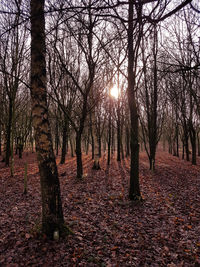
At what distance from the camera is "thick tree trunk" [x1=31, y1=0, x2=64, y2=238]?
129 inches

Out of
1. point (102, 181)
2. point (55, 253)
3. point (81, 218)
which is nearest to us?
point (55, 253)

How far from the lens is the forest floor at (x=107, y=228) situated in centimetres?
306

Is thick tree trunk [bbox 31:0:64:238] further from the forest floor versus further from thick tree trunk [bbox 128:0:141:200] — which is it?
thick tree trunk [bbox 128:0:141:200]

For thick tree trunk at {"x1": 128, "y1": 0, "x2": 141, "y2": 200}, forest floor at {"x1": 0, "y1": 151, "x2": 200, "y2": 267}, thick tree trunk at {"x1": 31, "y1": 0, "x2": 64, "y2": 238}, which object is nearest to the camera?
forest floor at {"x1": 0, "y1": 151, "x2": 200, "y2": 267}

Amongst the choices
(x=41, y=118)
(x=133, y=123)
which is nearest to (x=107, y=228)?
(x=41, y=118)

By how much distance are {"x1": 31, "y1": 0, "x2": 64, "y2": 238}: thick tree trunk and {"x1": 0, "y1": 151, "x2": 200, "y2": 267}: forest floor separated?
654 mm

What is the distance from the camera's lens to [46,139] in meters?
3.29

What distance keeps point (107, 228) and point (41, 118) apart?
11.1 ft

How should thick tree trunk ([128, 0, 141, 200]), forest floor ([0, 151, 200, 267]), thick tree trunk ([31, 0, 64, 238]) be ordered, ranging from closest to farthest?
forest floor ([0, 151, 200, 267]) → thick tree trunk ([31, 0, 64, 238]) → thick tree trunk ([128, 0, 141, 200])

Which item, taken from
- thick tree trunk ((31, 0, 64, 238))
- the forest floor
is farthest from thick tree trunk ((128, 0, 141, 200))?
thick tree trunk ((31, 0, 64, 238))

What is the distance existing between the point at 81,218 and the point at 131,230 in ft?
4.91

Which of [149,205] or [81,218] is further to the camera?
[149,205]

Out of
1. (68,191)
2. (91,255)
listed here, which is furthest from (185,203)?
(68,191)

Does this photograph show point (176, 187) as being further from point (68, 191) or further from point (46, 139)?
point (46, 139)
